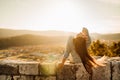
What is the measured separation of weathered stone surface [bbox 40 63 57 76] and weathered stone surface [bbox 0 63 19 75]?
660mm

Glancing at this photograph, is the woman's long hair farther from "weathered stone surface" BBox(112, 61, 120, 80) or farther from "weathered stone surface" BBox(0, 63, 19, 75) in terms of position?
"weathered stone surface" BBox(0, 63, 19, 75)

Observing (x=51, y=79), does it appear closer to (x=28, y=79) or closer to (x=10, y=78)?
(x=28, y=79)

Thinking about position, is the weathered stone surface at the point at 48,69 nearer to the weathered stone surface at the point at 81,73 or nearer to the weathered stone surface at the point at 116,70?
the weathered stone surface at the point at 81,73

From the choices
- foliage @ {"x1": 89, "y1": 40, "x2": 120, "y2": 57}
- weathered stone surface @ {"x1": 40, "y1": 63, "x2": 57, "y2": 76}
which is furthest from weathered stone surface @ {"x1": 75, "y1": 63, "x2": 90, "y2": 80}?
foliage @ {"x1": 89, "y1": 40, "x2": 120, "y2": 57}

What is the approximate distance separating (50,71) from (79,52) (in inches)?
34.1

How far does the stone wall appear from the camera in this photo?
5.94 m

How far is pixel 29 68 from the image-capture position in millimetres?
6328

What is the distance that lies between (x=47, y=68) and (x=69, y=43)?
0.83 metres

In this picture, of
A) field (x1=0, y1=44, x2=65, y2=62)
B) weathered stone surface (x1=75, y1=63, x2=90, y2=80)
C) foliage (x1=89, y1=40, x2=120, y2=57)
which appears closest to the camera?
weathered stone surface (x1=75, y1=63, x2=90, y2=80)

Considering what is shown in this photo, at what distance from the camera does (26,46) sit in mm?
69875

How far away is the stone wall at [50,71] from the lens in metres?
5.94

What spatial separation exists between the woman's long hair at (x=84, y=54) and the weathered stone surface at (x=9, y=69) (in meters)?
1.64

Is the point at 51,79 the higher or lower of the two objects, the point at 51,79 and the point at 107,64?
the lower

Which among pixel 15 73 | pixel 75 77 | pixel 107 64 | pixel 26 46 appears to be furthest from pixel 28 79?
pixel 26 46
